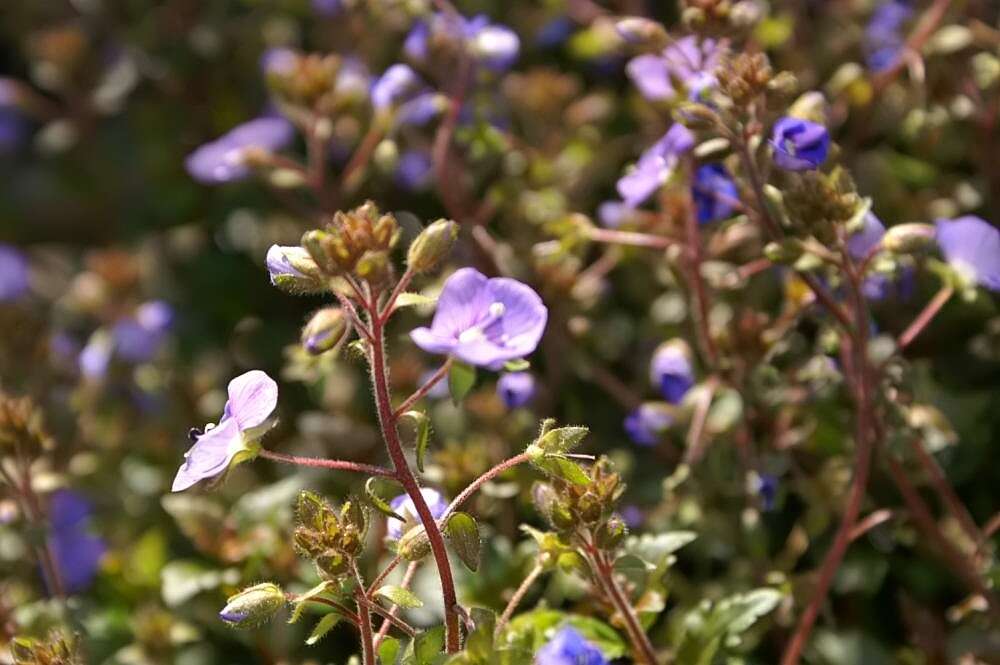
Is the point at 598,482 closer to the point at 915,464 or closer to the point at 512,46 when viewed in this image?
the point at 915,464

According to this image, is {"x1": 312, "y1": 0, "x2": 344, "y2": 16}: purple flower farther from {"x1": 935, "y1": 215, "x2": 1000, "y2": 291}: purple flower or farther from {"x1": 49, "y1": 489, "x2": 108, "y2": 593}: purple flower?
{"x1": 935, "y1": 215, "x2": 1000, "y2": 291}: purple flower

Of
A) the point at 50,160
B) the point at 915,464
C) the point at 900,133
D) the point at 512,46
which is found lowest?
the point at 50,160

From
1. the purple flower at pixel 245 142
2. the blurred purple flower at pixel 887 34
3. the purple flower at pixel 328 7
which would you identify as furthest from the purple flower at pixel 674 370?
the purple flower at pixel 328 7

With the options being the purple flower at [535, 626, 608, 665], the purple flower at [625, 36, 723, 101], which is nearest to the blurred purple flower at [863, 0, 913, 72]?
the purple flower at [625, 36, 723, 101]

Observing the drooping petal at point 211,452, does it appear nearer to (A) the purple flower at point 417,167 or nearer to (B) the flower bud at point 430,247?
(B) the flower bud at point 430,247

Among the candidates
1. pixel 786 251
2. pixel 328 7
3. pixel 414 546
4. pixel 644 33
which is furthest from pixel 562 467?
pixel 328 7

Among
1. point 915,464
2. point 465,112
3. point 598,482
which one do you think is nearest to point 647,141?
point 465,112
